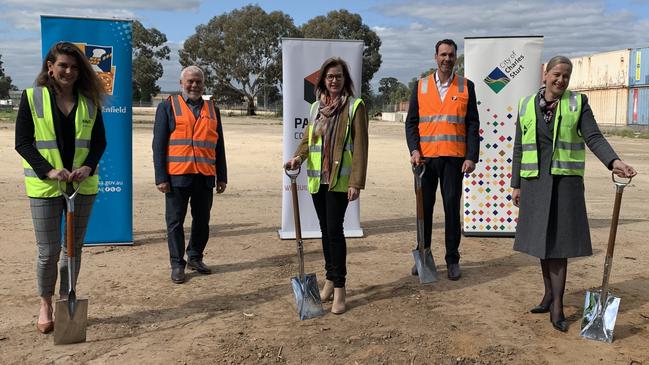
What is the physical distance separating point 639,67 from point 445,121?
134 ft

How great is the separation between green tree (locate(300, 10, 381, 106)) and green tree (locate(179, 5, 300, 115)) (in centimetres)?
234

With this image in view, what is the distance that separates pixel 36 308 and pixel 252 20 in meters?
64.3

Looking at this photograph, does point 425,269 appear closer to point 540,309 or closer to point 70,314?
point 540,309

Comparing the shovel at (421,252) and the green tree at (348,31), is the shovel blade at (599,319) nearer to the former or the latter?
the shovel at (421,252)

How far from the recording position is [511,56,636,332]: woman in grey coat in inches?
169

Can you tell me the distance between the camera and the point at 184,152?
5449 mm

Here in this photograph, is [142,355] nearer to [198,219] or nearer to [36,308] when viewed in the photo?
[36,308]

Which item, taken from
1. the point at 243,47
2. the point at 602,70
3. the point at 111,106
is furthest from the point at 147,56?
the point at 111,106

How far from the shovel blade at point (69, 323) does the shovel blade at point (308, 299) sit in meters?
1.56

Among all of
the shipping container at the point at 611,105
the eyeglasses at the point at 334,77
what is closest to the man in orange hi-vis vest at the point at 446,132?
the eyeglasses at the point at 334,77

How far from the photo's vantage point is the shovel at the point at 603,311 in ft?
13.7

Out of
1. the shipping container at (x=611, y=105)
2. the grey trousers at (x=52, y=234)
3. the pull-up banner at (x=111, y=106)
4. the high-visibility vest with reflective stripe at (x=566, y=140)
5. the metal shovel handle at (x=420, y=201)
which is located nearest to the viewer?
the grey trousers at (x=52, y=234)

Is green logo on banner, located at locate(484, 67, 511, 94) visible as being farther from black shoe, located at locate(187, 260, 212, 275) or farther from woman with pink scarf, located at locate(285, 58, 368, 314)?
black shoe, located at locate(187, 260, 212, 275)

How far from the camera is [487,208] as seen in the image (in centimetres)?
779
